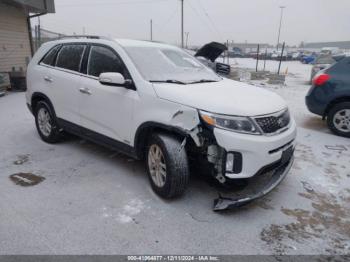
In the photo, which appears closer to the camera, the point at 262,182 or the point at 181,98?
the point at 181,98

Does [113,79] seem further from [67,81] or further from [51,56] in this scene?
[51,56]

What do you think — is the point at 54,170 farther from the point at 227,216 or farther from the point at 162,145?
the point at 227,216

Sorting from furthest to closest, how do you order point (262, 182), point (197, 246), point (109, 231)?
point (262, 182) → point (109, 231) → point (197, 246)

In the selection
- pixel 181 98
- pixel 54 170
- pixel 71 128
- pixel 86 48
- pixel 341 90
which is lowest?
pixel 54 170

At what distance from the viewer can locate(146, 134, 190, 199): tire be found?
2.91 metres

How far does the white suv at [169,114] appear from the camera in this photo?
2750mm

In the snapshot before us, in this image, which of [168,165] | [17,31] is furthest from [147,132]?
[17,31]

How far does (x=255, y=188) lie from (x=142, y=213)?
1324mm

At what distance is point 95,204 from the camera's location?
3.10 m

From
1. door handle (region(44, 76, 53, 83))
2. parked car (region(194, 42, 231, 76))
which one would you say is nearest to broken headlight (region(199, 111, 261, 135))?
door handle (region(44, 76, 53, 83))

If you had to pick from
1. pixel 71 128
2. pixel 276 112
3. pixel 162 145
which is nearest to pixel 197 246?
pixel 162 145

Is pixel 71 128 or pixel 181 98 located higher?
pixel 181 98

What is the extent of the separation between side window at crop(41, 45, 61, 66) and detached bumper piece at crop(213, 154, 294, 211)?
3.37m

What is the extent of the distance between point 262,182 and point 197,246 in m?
1.36
